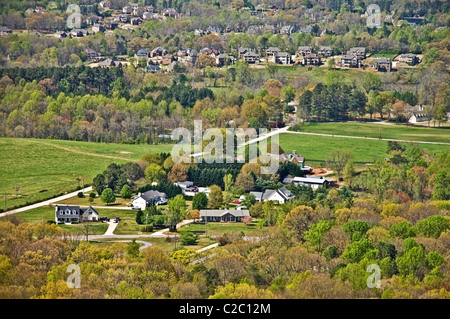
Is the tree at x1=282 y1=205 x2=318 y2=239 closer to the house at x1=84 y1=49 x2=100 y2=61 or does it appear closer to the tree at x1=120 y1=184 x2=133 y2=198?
the tree at x1=120 y1=184 x2=133 y2=198

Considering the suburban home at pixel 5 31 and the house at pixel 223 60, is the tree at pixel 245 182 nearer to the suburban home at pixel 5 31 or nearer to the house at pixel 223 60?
the house at pixel 223 60

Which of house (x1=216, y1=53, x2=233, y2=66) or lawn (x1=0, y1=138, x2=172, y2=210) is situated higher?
house (x1=216, y1=53, x2=233, y2=66)

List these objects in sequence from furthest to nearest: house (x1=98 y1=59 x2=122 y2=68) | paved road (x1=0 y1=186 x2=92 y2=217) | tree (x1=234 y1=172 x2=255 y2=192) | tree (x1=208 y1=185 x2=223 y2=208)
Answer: house (x1=98 y1=59 x2=122 y2=68) < tree (x1=234 y1=172 x2=255 y2=192) < tree (x1=208 y1=185 x2=223 y2=208) < paved road (x1=0 y1=186 x2=92 y2=217)

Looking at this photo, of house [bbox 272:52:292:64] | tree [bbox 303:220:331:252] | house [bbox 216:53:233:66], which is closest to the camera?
tree [bbox 303:220:331:252]

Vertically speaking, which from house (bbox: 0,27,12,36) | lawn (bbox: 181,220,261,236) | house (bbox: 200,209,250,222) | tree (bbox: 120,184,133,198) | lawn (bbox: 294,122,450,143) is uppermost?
house (bbox: 0,27,12,36)

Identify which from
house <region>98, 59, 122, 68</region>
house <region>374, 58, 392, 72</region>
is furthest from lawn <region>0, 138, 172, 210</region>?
house <region>374, 58, 392, 72</region>

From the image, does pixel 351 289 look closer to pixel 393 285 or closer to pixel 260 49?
pixel 393 285

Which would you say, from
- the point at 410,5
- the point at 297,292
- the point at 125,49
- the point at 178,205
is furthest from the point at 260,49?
the point at 297,292

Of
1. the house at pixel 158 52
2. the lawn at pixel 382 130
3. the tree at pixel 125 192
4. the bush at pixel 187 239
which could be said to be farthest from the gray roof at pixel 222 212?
the house at pixel 158 52
